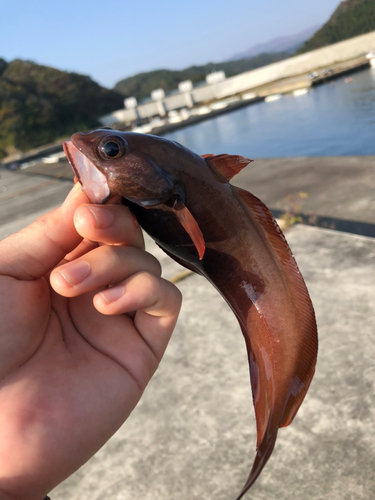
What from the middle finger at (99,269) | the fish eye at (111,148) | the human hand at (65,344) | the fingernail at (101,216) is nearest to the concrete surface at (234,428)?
the human hand at (65,344)

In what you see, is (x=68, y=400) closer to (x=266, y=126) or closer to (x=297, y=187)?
(x=297, y=187)

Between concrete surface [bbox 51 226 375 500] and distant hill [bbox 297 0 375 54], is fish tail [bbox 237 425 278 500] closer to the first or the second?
concrete surface [bbox 51 226 375 500]

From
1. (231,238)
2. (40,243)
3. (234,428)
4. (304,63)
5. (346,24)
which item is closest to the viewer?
(231,238)

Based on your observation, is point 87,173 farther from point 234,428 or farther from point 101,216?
point 234,428

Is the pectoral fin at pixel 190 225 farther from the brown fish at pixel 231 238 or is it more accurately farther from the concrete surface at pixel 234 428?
the concrete surface at pixel 234 428

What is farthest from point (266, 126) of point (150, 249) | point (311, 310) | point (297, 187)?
point (311, 310)

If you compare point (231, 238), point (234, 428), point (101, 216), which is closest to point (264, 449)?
point (231, 238)
